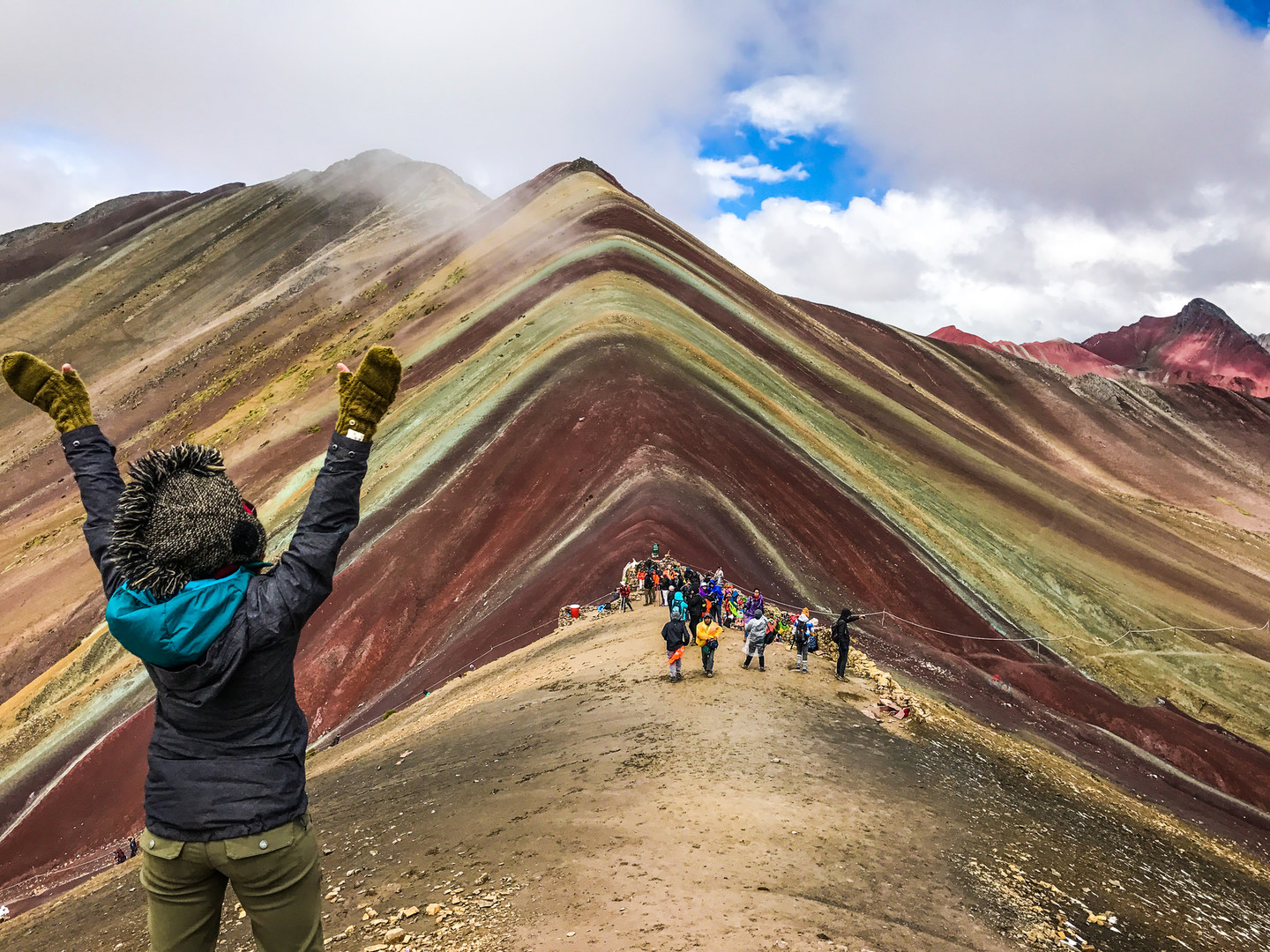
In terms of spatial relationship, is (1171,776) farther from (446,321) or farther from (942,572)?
(446,321)

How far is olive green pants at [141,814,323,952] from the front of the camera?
3.35 metres

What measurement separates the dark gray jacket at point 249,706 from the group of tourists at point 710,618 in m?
10.5

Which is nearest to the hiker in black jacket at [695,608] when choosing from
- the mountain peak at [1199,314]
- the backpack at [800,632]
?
the backpack at [800,632]

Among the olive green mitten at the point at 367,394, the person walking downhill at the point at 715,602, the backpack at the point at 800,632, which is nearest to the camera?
the olive green mitten at the point at 367,394

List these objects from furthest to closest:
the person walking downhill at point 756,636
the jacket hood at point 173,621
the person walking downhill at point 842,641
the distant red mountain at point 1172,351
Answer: the distant red mountain at point 1172,351 → the person walking downhill at point 842,641 → the person walking downhill at point 756,636 → the jacket hood at point 173,621

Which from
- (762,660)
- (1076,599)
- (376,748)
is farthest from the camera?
(1076,599)

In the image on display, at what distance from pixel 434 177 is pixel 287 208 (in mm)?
17427

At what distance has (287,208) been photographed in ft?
304

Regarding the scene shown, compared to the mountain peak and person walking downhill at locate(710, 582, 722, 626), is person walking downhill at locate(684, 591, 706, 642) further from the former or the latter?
the mountain peak

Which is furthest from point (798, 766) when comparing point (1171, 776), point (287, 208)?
point (287, 208)

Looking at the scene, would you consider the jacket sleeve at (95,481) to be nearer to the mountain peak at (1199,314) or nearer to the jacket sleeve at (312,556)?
the jacket sleeve at (312,556)

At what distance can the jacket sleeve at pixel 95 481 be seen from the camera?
3861 millimetres

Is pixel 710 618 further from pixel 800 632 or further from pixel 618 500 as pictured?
pixel 618 500

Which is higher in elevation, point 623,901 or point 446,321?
point 446,321
